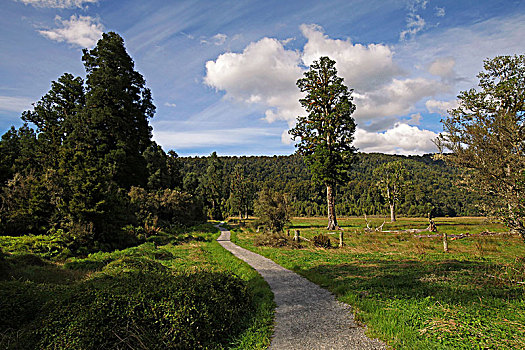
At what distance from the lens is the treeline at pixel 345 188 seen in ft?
244

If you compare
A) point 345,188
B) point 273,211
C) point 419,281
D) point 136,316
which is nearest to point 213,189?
point 273,211

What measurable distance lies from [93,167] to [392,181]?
4578cm

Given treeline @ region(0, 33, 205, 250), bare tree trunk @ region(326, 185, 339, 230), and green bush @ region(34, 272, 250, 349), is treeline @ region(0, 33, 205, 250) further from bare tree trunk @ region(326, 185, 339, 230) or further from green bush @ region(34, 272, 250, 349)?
bare tree trunk @ region(326, 185, 339, 230)

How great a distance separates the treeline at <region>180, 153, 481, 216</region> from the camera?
244 ft

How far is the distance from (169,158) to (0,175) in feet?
133

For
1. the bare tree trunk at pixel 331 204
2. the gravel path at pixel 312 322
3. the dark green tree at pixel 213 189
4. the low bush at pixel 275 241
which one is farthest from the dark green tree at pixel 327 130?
the dark green tree at pixel 213 189

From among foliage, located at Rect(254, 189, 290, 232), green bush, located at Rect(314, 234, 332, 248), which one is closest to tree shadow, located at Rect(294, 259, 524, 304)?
green bush, located at Rect(314, 234, 332, 248)

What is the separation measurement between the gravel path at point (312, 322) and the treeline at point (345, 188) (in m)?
23.6

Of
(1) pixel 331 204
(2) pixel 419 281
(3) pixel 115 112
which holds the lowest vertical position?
(2) pixel 419 281

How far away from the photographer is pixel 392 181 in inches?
1873

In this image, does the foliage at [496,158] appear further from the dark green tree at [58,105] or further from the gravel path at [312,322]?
the dark green tree at [58,105]

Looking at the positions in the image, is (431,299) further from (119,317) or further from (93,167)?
(93,167)

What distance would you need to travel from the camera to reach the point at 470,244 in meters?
17.5

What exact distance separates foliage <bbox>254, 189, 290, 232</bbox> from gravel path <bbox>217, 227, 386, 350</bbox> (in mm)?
13050
